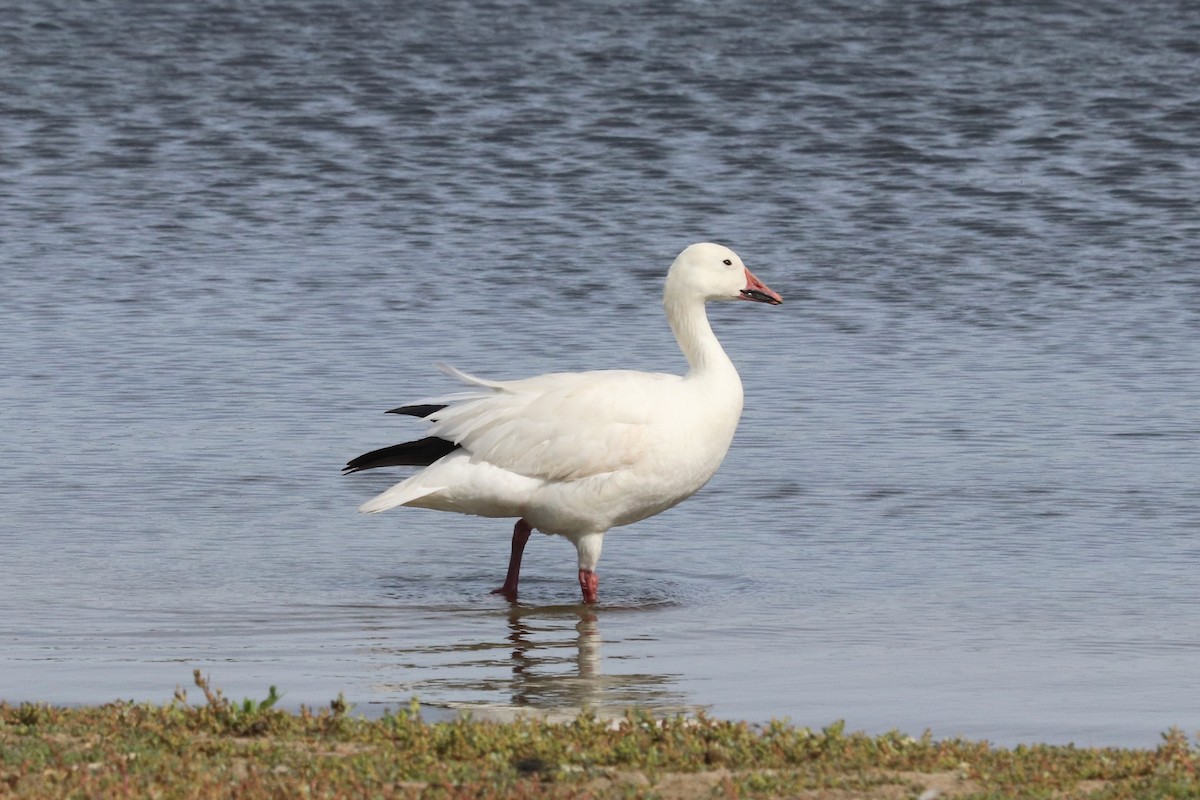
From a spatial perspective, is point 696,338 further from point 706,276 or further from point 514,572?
point 514,572

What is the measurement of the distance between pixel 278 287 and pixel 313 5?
13411mm

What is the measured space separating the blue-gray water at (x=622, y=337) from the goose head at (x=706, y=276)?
48.1 inches

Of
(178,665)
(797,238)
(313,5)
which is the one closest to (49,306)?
(797,238)

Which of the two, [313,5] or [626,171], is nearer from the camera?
[626,171]

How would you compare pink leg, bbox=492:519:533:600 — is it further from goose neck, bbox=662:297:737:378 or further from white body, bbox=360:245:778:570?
goose neck, bbox=662:297:737:378

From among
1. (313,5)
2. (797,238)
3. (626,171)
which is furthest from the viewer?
(313,5)

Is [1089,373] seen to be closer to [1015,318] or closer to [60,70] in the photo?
[1015,318]

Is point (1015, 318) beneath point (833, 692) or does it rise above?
beneath

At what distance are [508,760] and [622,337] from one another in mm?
8879

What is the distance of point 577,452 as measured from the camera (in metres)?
9.54

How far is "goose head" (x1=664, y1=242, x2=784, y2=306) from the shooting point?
33.2ft

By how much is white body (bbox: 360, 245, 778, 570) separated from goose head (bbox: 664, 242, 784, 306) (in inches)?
13.7

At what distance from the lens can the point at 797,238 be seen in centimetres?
1830

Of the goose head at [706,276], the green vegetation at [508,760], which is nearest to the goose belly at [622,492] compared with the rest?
the goose head at [706,276]
